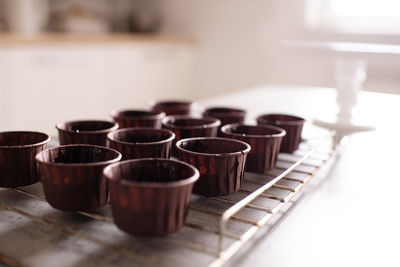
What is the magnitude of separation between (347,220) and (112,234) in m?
0.30

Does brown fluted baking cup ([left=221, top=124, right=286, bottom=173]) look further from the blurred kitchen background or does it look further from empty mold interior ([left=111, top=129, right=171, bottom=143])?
the blurred kitchen background

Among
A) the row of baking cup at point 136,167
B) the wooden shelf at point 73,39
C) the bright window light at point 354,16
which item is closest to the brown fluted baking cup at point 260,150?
the row of baking cup at point 136,167

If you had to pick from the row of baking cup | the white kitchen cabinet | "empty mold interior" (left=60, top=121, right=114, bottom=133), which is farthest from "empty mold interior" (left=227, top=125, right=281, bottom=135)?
A: the white kitchen cabinet

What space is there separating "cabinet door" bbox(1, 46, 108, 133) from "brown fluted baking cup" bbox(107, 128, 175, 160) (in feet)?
4.91

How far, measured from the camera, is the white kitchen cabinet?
2.13 metres

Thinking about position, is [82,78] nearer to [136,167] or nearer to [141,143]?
[141,143]

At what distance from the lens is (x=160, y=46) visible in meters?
2.83

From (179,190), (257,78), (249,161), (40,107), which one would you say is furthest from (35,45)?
(179,190)

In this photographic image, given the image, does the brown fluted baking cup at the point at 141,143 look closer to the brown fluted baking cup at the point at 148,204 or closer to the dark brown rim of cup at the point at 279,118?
the brown fluted baking cup at the point at 148,204

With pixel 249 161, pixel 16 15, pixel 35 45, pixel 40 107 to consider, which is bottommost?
pixel 40 107

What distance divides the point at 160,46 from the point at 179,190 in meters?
2.49

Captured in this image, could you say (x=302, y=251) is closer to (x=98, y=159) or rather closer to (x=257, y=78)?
(x=98, y=159)

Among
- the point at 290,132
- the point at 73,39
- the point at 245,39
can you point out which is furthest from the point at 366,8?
the point at 290,132

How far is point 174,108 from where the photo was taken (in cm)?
97
